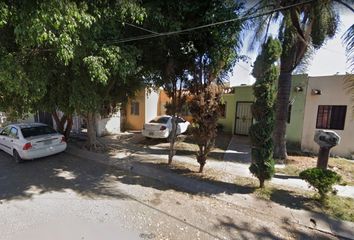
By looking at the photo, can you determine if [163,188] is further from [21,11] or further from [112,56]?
[21,11]

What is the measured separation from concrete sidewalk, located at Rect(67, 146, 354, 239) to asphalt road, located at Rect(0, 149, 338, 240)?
0.84 ft

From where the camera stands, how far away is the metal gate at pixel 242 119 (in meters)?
14.9

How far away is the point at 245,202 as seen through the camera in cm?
547

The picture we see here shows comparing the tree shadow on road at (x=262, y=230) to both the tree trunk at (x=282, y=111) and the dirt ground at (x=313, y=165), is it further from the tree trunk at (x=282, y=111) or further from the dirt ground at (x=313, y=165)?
the tree trunk at (x=282, y=111)

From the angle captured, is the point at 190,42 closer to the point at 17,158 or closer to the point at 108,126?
the point at 17,158

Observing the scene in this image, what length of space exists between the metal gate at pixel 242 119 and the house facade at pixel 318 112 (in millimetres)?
3632

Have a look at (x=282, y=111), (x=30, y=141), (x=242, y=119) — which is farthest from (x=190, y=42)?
(x=242, y=119)

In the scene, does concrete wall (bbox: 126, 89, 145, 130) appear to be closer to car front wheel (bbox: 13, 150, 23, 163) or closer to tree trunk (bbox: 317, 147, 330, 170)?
car front wheel (bbox: 13, 150, 23, 163)

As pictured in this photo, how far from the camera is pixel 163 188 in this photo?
6.21 meters

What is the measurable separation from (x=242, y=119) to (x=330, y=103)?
5.57 metres

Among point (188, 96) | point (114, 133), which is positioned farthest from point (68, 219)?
point (114, 133)

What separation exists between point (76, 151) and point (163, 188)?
17.5ft

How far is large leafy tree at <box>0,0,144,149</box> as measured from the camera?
4.19 meters

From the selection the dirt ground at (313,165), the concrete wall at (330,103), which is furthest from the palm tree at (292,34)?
the concrete wall at (330,103)
